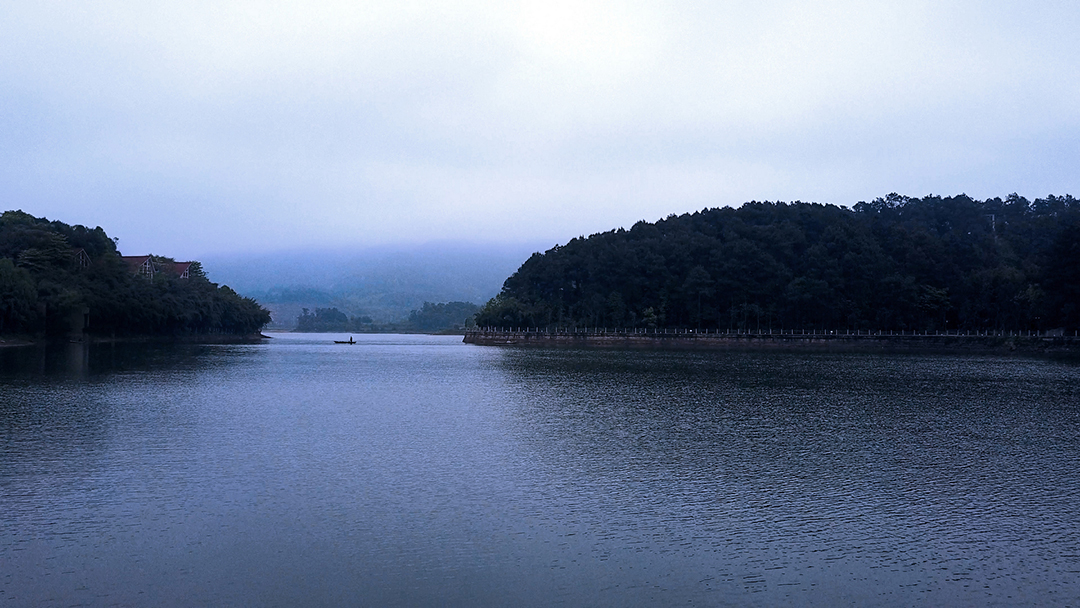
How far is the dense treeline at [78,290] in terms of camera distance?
220ft

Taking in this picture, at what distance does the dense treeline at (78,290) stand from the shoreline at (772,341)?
1598 inches

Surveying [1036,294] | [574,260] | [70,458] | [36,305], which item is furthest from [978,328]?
[70,458]

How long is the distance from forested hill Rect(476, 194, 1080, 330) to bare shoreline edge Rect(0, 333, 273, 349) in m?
35.5

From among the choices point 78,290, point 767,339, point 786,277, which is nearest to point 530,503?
point 78,290

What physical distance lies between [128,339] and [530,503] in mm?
83049

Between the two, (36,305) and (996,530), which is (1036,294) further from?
(36,305)

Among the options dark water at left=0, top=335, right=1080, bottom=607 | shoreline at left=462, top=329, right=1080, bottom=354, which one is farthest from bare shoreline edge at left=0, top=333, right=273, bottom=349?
dark water at left=0, top=335, right=1080, bottom=607

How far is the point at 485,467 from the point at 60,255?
73.5 metres

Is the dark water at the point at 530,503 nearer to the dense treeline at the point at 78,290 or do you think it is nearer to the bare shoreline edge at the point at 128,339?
the bare shoreline edge at the point at 128,339

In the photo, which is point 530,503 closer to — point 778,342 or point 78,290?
point 78,290

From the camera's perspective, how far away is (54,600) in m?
10.1

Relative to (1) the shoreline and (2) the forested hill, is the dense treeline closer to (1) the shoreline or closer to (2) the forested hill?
(1) the shoreline

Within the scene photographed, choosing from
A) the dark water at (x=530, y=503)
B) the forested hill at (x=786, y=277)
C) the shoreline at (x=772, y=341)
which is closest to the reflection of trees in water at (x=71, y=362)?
the dark water at (x=530, y=503)

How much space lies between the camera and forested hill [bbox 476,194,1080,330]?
108 metres
